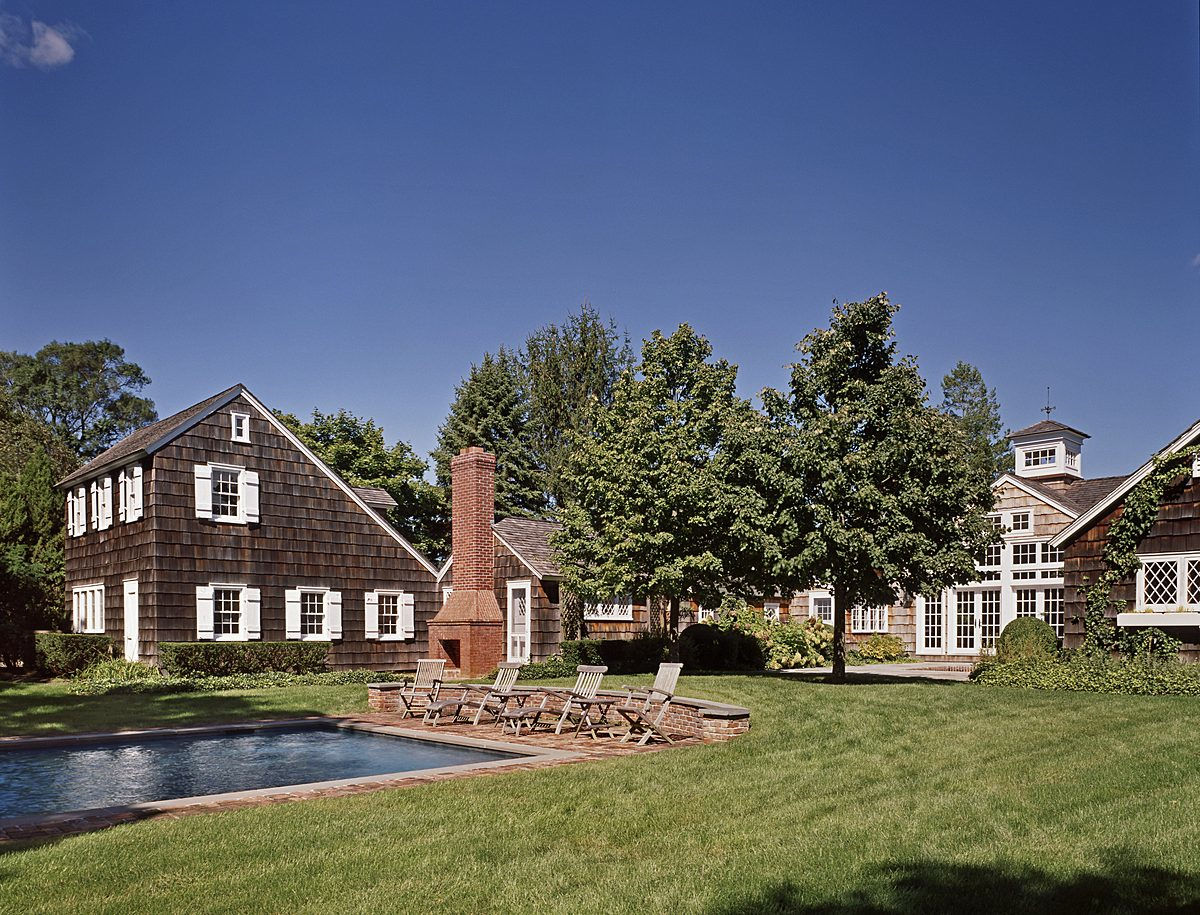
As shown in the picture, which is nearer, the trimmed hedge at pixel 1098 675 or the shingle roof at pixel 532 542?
the trimmed hedge at pixel 1098 675

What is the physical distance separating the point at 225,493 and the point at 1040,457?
30.4 metres

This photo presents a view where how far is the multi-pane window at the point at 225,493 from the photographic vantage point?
27.2m

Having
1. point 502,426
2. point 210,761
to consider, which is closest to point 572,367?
point 502,426

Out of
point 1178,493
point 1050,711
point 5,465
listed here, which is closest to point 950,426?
point 1178,493

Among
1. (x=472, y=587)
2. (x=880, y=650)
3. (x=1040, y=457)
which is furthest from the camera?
(x=1040, y=457)

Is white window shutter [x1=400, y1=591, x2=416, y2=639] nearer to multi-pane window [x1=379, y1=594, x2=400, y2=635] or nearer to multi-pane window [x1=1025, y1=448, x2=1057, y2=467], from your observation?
multi-pane window [x1=379, y1=594, x2=400, y2=635]

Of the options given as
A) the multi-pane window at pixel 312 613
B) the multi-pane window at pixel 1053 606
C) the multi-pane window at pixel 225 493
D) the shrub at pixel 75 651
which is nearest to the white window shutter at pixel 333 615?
the multi-pane window at pixel 312 613

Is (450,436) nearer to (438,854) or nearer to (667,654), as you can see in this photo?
(667,654)

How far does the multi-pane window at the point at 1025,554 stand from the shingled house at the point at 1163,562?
463 inches

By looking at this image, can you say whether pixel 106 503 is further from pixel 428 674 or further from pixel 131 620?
pixel 428 674

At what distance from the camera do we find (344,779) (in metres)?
10.4

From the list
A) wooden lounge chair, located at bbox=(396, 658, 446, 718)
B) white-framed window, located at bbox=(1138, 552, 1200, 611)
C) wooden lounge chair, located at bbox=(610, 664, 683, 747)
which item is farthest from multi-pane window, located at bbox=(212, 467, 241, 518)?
white-framed window, located at bbox=(1138, 552, 1200, 611)

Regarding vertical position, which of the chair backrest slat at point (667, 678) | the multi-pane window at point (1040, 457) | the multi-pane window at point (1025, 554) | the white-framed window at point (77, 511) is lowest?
the chair backrest slat at point (667, 678)

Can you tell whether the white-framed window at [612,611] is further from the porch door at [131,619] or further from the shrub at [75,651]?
the shrub at [75,651]
